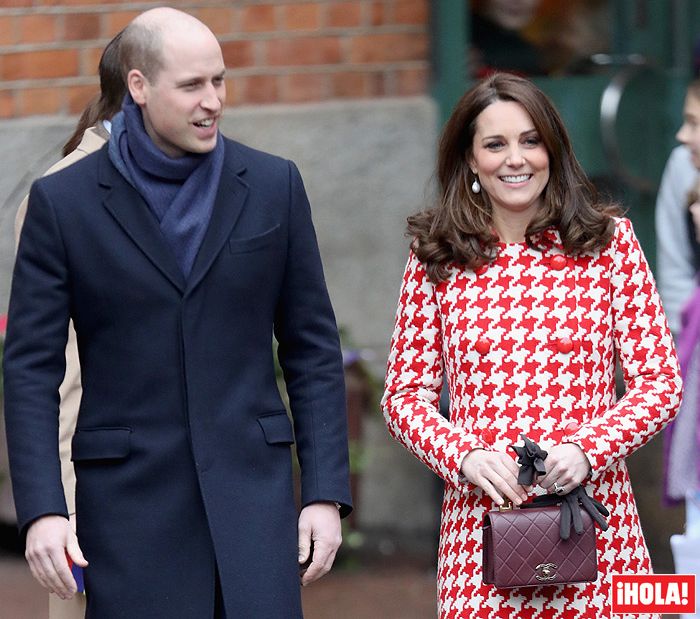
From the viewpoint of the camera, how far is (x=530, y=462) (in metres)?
3.78

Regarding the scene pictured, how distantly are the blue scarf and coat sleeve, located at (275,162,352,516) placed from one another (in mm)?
225

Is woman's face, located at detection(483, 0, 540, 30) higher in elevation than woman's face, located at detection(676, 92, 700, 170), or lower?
higher

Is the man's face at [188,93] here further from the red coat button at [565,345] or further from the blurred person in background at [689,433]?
the blurred person in background at [689,433]

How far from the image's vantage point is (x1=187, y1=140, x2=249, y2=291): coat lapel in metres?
3.71

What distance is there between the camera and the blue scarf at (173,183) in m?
3.73

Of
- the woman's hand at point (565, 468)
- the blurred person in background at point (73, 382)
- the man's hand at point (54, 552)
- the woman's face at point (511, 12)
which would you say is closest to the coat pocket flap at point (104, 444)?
the man's hand at point (54, 552)

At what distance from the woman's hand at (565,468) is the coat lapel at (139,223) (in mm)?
910

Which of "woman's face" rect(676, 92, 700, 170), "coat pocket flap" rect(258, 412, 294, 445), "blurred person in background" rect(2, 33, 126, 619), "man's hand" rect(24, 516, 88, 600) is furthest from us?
"woman's face" rect(676, 92, 700, 170)

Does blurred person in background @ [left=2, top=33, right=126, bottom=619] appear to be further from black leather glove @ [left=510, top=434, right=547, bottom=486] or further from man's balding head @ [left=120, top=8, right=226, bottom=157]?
black leather glove @ [left=510, top=434, right=547, bottom=486]

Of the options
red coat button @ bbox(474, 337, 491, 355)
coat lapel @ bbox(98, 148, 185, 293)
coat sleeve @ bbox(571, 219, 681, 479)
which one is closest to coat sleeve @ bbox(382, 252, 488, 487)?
red coat button @ bbox(474, 337, 491, 355)

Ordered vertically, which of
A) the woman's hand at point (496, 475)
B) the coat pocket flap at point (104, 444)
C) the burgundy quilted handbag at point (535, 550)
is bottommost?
the burgundy quilted handbag at point (535, 550)

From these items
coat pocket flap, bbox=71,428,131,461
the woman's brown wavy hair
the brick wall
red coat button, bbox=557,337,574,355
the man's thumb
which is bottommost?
the man's thumb

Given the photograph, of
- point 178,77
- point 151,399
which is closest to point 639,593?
point 151,399

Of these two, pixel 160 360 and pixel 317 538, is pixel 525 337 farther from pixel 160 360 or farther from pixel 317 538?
pixel 160 360
